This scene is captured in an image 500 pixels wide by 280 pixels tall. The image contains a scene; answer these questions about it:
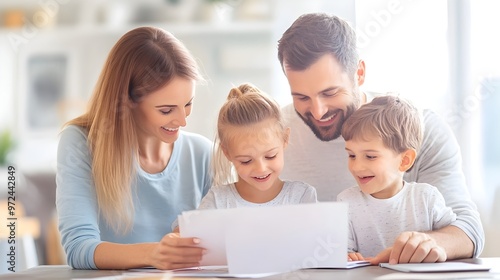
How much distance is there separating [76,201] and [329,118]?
0.63 meters

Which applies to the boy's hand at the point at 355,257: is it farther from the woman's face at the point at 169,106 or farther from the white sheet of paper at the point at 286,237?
the woman's face at the point at 169,106

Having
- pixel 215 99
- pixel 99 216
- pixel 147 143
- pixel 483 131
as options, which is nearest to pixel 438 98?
pixel 483 131

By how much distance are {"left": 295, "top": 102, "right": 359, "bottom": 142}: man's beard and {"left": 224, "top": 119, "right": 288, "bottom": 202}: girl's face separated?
18cm

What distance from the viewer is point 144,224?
1.77 metres

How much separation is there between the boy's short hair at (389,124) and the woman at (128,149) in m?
0.39

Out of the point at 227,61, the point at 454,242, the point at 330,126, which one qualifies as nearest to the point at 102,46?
the point at 227,61

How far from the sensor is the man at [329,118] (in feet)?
5.68

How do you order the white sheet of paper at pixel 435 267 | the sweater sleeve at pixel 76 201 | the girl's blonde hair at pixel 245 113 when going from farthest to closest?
the girl's blonde hair at pixel 245 113, the sweater sleeve at pixel 76 201, the white sheet of paper at pixel 435 267

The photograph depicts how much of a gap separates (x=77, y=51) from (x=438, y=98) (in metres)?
1.45

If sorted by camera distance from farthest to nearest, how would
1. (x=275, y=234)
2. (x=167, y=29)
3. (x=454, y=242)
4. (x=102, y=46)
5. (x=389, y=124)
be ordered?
(x=102, y=46)
(x=167, y=29)
(x=389, y=124)
(x=454, y=242)
(x=275, y=234)

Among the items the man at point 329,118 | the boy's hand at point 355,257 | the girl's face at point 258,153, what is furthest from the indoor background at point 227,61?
the boy's hand at point 355,257

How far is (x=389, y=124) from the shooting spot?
5.24 ft

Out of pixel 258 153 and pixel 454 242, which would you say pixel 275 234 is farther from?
pixel 454 242

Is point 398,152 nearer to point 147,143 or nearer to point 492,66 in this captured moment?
point 147,143
